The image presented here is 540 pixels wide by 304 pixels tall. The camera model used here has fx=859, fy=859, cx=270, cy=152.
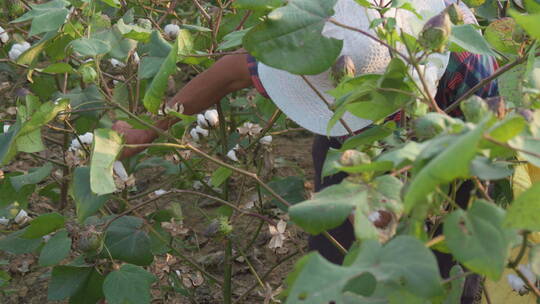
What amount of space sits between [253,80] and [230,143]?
0.42 m

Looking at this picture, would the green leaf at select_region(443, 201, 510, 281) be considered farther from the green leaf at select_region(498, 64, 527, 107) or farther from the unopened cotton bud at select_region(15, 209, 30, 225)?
the unopened cotton bud at select_region(15, 209, 30, 225)

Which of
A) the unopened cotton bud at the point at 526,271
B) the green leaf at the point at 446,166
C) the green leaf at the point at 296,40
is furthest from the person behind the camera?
the unopened cotton bud at the point at 526,271

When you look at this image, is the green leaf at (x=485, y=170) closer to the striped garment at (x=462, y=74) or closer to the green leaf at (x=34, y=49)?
the striped garment at (x=462, y=74)

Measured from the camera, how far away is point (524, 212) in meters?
0.72

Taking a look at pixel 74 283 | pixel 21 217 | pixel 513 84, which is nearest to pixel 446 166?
pixel 513 84

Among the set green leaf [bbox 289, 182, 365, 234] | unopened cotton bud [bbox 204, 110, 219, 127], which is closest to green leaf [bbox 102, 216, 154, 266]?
unopened cotton bud [bbox 204, 110, 219, 127]

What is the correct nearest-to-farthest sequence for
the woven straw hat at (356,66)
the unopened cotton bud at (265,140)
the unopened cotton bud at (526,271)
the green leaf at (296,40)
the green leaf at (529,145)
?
the green leaf at (529,145), the green leaf at (296,40), the unopened cotton bud at (526,271), the woven straw hat at (356,66), the unopened cotton bud at (265,140)

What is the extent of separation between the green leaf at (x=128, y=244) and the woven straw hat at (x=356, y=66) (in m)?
0.42

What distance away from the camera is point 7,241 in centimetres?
175

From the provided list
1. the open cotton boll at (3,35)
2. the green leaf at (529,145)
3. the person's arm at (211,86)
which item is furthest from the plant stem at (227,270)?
the green leaf at (529,145)

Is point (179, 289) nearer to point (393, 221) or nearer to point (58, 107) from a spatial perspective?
point (58, 107)

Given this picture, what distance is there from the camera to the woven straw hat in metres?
1.29

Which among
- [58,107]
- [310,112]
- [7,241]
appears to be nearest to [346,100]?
[310,112]

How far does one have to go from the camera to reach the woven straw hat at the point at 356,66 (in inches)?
50.6
